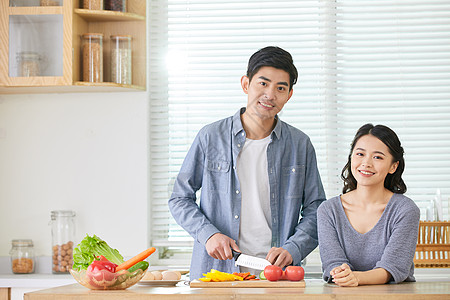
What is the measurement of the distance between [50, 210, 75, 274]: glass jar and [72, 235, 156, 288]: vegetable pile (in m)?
1.25

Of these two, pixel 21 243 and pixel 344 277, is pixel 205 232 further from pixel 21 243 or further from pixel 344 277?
pixel 21 243

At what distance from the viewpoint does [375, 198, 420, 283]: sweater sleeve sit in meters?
1.68

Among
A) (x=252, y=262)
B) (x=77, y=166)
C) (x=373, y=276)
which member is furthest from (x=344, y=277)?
(x=77, y=166)

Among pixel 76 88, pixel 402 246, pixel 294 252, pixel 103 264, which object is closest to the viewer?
pixel 103 264

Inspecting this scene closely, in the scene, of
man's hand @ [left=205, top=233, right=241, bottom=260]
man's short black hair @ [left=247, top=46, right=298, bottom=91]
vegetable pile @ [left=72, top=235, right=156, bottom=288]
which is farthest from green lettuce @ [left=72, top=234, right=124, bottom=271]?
man's short black hair @ [left=247, top=46, right=298, bottom=91]

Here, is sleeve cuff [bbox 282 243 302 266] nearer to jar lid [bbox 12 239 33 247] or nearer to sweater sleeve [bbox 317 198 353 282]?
sweater sleeve [bbox 317 198 353 282]

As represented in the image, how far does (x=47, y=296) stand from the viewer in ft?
4.80

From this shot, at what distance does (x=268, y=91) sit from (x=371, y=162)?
431 mm

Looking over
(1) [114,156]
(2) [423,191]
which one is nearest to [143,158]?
(1) [114,156]

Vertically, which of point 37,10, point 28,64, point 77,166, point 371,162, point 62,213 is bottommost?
point 62,213

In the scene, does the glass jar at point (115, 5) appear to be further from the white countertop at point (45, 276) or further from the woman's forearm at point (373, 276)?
the woman's forearm at point (373, 276)

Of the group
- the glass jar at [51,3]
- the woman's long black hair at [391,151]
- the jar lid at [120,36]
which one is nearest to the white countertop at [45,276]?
the woman's long black hair at [391,151]

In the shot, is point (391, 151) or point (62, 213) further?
point (62, 213)

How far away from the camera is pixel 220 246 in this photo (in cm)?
190
